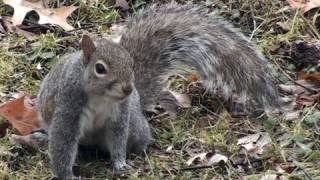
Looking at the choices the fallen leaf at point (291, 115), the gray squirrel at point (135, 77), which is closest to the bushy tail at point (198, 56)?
the gray squirrel at point (135, 77)

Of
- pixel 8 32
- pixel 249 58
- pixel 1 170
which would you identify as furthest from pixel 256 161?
pixel 8 32

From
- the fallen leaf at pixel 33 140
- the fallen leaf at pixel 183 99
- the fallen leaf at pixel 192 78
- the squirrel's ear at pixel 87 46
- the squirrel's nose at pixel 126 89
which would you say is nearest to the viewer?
the squirrel's nose at pixel 126 89

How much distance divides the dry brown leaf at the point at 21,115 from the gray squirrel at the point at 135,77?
0.35 ft

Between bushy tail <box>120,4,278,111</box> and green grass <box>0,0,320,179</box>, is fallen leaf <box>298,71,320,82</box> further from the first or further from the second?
bushy tail <box>120,4,278,111</box>

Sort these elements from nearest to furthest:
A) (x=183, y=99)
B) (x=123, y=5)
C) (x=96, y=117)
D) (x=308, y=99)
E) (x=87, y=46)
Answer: (x=87, y=46) < (x=96, y=117) < (x=308, y=99) < (x=183, y=99) < (x=123, y=5)

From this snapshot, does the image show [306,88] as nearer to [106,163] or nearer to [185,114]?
[185,114]

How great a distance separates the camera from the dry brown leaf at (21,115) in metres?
3.31

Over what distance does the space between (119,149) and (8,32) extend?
144 cm

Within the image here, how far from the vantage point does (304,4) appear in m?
4.23

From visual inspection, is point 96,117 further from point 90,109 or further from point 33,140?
point 33,140

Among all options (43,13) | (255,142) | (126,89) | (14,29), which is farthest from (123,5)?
(126,89)

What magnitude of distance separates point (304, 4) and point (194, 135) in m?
1.29

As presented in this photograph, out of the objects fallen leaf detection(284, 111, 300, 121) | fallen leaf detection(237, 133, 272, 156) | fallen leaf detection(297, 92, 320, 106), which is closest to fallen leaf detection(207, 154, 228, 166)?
fallen leaf detection(237, 133, 272, 156)

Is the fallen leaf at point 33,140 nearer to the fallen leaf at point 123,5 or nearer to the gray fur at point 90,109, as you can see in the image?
the gray fur at point 90,109
